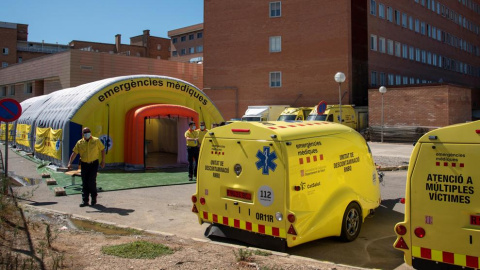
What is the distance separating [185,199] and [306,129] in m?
5.40

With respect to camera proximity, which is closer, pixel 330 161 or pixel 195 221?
pixel 330 161

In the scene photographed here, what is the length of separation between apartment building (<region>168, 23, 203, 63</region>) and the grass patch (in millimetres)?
70078

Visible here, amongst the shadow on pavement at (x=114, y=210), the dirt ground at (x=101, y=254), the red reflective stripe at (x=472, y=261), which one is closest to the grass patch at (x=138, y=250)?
the dirt ground at (x=101, y=254)

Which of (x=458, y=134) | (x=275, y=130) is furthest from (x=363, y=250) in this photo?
(x=458, y=134)

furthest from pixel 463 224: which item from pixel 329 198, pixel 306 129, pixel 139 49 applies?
pixel 139 49

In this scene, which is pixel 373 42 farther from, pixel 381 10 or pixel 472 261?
pixel 472 261

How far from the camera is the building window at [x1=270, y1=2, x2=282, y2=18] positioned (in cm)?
4063

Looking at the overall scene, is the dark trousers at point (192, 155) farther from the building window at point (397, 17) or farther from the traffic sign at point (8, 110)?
the building window at point (397, 17)

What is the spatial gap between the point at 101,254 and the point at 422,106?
29.7 meters

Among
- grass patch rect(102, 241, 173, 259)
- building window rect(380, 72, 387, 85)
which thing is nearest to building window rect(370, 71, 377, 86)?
building window rect(380, 72, 387, 85)

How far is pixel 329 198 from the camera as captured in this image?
22.4ft

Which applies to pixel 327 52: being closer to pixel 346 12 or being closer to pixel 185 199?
pixel 346 12

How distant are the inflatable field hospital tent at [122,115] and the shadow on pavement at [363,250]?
36.7 ft

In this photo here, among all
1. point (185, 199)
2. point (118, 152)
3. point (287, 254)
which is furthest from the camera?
point (118, 152)
